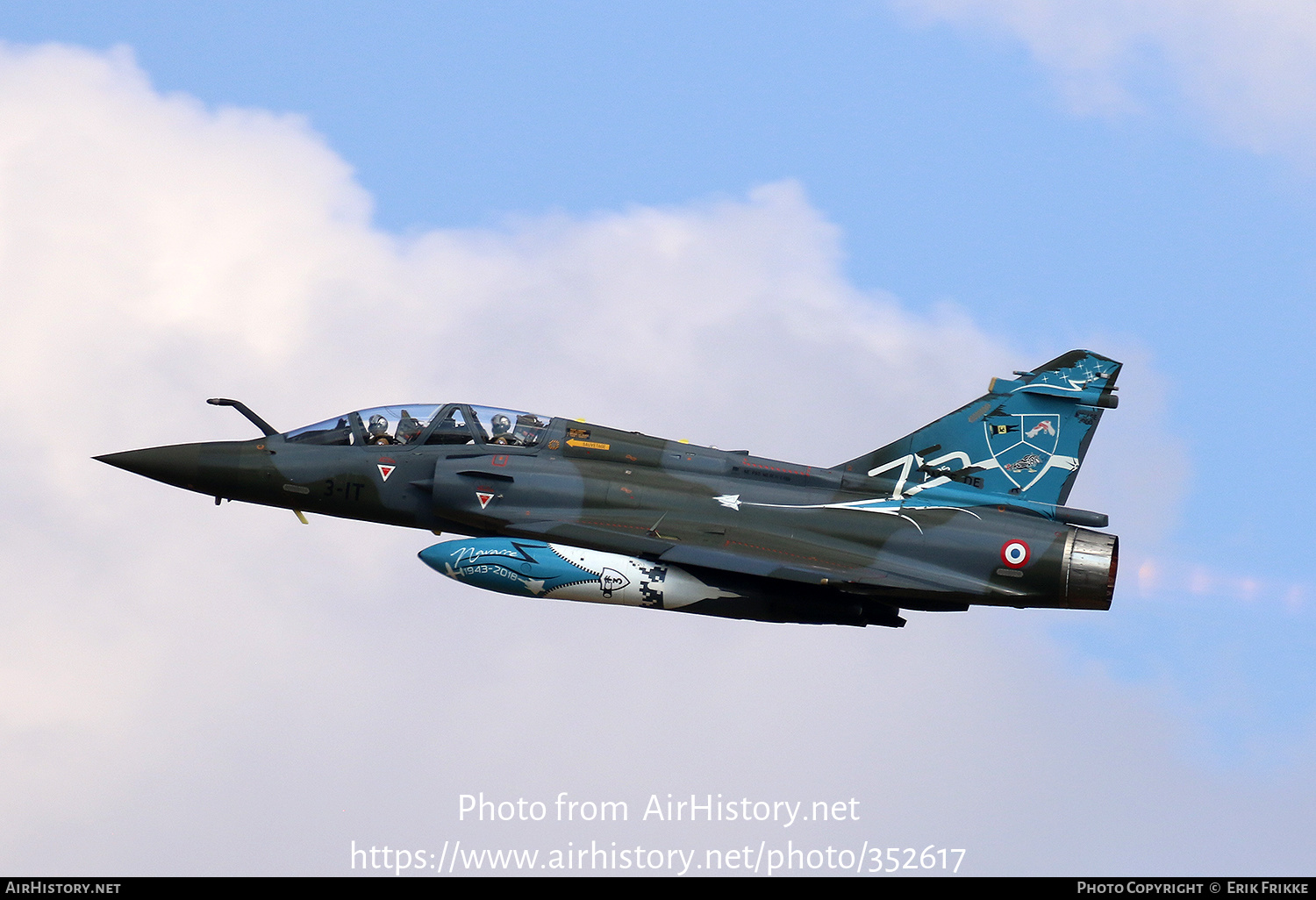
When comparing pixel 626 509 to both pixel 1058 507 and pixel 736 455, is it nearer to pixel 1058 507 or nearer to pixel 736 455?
pixel 736 455

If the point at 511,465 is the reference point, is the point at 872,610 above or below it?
below

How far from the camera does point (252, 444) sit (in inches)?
1137

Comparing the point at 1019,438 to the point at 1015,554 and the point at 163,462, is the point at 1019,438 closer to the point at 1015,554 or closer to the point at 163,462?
the point at 1015,554

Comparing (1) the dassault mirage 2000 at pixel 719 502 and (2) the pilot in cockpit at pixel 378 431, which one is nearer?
(1) the dassault mirage 2000 at pixel 719 502

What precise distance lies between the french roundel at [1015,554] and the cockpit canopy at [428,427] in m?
7.10

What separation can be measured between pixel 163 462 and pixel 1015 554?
42.1 ft

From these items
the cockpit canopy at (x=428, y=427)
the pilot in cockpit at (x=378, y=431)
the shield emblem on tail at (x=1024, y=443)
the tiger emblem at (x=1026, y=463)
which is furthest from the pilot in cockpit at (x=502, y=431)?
the tiger emblem at (x=1026, y=463)

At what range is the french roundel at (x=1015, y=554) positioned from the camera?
26.0 m

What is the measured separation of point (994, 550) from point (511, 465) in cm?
706

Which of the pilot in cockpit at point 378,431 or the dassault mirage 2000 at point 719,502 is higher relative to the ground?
the pilot in cockpit at point 378,431

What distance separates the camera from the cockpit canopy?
28.2 metres

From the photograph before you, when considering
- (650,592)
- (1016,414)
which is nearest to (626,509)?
(650,592)

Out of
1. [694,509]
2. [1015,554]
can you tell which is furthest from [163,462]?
[1015,554]

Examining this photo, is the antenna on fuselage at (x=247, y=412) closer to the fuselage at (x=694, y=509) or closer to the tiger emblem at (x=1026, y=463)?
the fuselage at (x=694, y=509)
